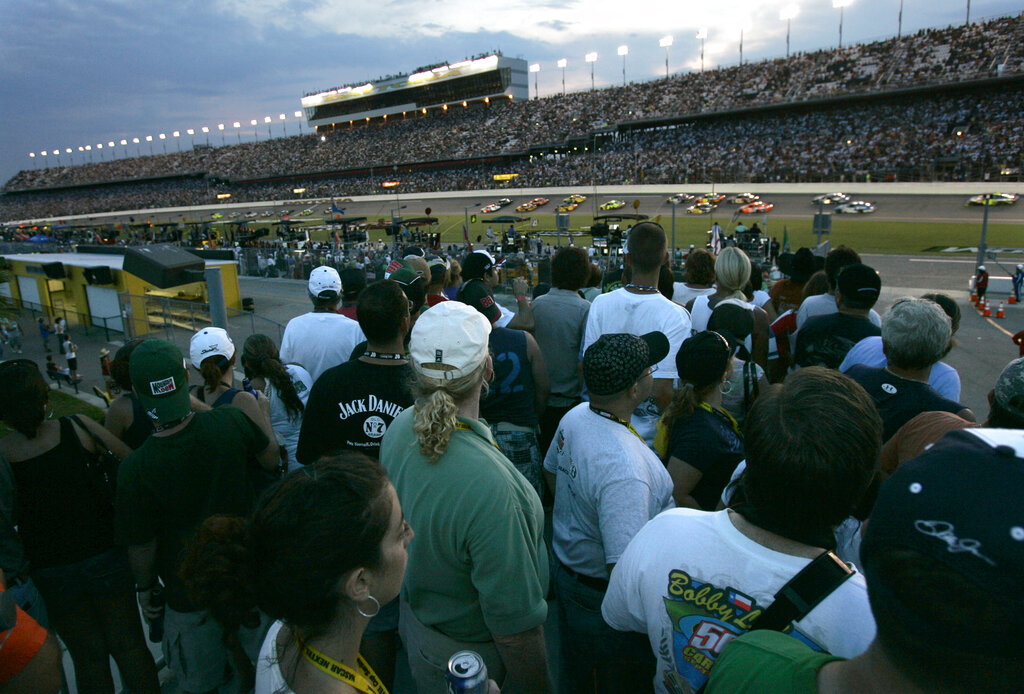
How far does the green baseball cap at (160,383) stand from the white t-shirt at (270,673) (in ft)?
5.31

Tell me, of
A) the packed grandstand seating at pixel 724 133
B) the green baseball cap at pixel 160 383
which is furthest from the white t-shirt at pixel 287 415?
the packed grandstand seating at pixel 724 133

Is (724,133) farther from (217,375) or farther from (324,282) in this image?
(217,375)

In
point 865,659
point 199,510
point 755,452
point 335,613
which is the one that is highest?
point 755,452

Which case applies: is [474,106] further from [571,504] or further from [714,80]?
[571,504]

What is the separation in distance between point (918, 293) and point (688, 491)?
19638mm

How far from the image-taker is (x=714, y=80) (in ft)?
202

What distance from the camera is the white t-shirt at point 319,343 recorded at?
4.41 meters

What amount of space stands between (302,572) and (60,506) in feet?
7.82

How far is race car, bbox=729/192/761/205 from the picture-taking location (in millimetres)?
40969

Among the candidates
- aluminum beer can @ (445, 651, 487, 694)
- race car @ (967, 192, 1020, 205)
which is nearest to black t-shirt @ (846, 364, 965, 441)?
aluminum beer can @ (445, 651, 487, 694)

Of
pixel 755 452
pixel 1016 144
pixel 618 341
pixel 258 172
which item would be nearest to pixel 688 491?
pixel 618 341

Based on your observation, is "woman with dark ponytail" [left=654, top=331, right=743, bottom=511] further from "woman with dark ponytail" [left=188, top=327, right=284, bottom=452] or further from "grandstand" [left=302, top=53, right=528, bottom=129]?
"grandstand" [left=302, top=53, right=528, bottom=129]

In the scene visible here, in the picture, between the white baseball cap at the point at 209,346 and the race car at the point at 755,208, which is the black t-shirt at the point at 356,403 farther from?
the race car at the point at 755,208

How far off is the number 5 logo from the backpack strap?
144 millimetres
